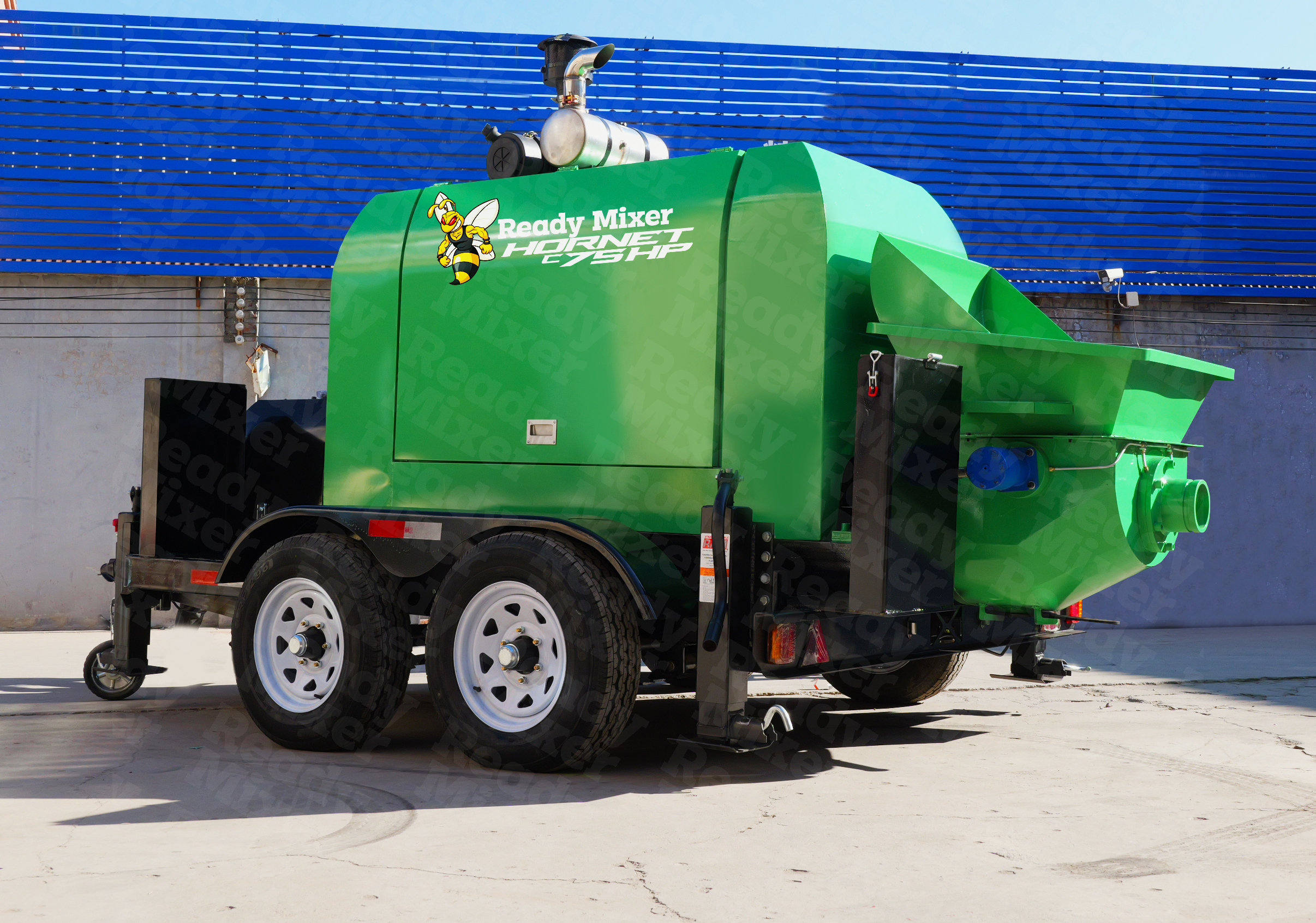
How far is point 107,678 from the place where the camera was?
8359 mm

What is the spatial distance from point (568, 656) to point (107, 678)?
12.8 ft

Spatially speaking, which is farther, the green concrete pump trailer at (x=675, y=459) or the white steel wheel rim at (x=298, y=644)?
the white steel wheel rim at (x=298, y=644)

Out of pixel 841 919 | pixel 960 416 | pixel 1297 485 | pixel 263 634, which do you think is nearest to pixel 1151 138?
pixel 1297 485

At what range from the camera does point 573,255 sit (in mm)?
6781

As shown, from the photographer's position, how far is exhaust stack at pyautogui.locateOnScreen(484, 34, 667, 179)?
23.4ft

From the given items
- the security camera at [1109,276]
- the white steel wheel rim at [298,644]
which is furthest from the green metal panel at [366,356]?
the security camera at [1109,276]

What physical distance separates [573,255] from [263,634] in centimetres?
258

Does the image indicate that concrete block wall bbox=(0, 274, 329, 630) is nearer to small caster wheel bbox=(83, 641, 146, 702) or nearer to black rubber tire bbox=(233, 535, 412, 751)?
small caster wheel bbox=(83, 641, 146, 702)

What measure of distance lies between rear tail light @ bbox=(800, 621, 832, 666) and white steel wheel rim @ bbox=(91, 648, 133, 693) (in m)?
4.61

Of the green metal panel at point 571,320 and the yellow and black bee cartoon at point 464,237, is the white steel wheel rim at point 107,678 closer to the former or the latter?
the green metal panel at point 571,320

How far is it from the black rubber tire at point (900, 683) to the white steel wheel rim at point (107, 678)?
4.42 m

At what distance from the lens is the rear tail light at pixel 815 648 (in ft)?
19.6

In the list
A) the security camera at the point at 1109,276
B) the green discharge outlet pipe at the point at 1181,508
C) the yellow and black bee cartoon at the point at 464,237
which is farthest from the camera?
the security camera at the point at 1109,276

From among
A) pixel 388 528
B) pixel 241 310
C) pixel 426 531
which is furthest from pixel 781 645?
pixel 241 310
